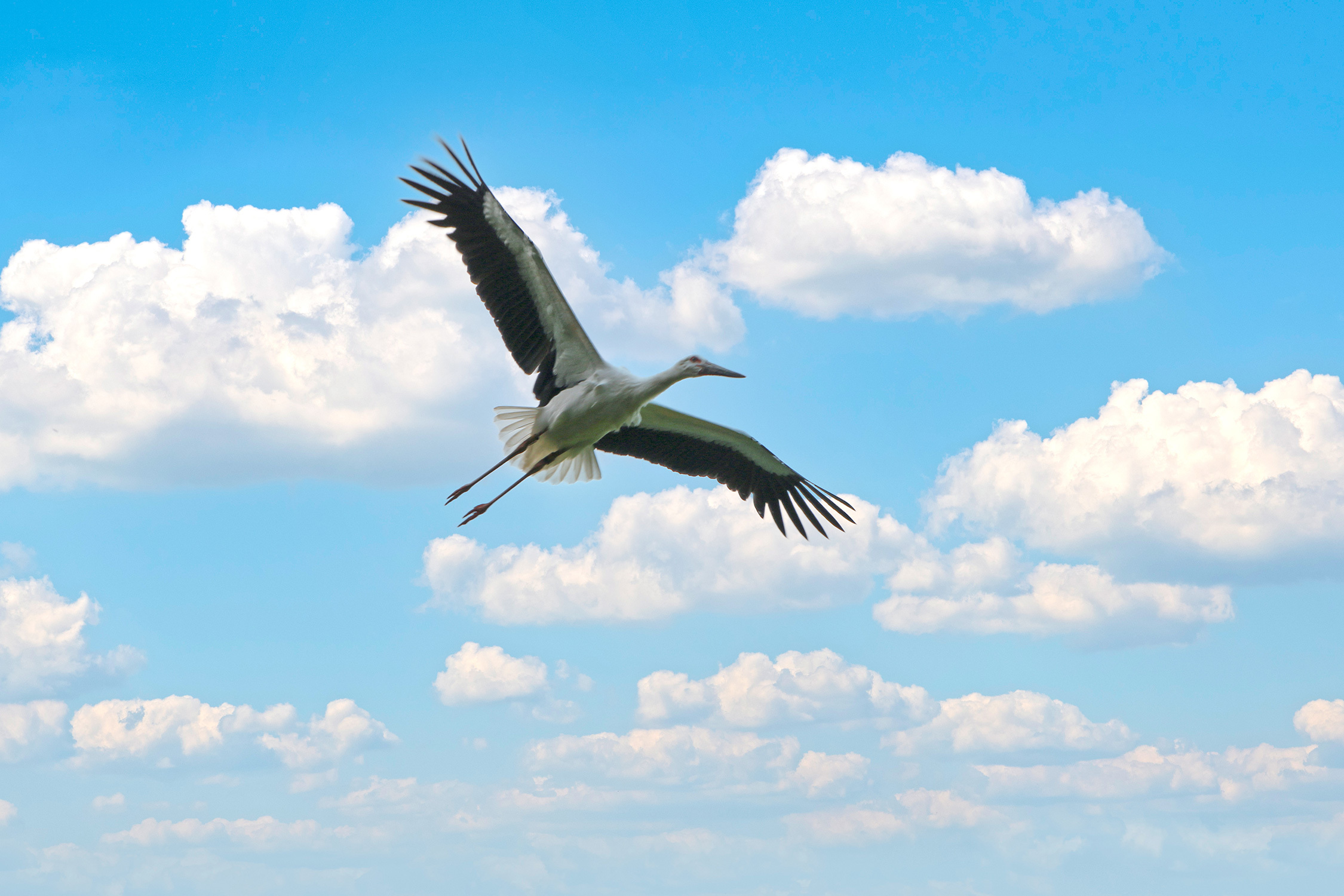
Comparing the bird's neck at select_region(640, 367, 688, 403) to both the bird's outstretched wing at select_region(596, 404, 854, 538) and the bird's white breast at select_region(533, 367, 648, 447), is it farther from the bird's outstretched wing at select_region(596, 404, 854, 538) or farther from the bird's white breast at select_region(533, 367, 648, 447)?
the bird's outstretched wing at select_region(596, 404, 854, 538)

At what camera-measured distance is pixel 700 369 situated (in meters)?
19.8

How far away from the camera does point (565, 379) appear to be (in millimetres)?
20250

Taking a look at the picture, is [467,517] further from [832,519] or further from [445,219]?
[832,519]

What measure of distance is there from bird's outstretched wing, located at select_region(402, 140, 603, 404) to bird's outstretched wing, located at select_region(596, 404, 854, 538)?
244 cm

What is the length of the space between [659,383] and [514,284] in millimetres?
2638

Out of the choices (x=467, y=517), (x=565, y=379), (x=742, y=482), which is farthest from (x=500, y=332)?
(x=742, y=482)

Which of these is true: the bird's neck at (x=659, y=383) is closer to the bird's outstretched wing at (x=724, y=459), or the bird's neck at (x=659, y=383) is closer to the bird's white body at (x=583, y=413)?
the bird's white body at (x=583, y=413)

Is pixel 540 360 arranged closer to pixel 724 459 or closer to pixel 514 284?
pixel 514 284

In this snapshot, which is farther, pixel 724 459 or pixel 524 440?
pixel 724 459

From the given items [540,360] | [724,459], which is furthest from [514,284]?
[724,459]

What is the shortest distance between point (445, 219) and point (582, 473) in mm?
5006

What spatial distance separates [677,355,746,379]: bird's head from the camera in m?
19.7

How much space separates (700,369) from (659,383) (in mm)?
796

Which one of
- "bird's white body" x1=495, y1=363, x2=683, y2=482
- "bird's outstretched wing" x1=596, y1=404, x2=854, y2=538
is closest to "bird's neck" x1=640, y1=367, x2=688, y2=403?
"bird's white body" x1=495, y1=363, x2=683, y2=482
